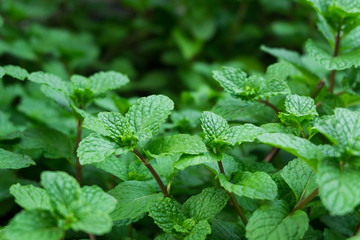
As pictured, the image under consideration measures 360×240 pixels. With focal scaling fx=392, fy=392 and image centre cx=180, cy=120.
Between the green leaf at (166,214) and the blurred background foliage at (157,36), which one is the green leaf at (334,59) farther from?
the blurred background foliage at (157,36)

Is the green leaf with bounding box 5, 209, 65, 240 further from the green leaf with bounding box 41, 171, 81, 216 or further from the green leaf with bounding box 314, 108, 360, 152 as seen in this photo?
the green leaf with bounding box 314, 108, 360, 152

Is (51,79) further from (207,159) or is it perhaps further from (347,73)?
(347,73)

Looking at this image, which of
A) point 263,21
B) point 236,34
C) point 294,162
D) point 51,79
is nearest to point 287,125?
point 294,162

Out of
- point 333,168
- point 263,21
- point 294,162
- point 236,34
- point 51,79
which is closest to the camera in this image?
point 333,168

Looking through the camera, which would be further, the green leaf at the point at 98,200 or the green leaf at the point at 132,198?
the green leaf at the point at 132,198

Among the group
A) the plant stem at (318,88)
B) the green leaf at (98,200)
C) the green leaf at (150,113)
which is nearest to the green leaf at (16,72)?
the green leaf at (150,113)

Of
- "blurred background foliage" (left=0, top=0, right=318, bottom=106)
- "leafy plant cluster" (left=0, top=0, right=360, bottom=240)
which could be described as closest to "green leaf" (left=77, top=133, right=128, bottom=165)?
"leafy plant cluster" (left=0, top=0, right=360, bottom=240)
